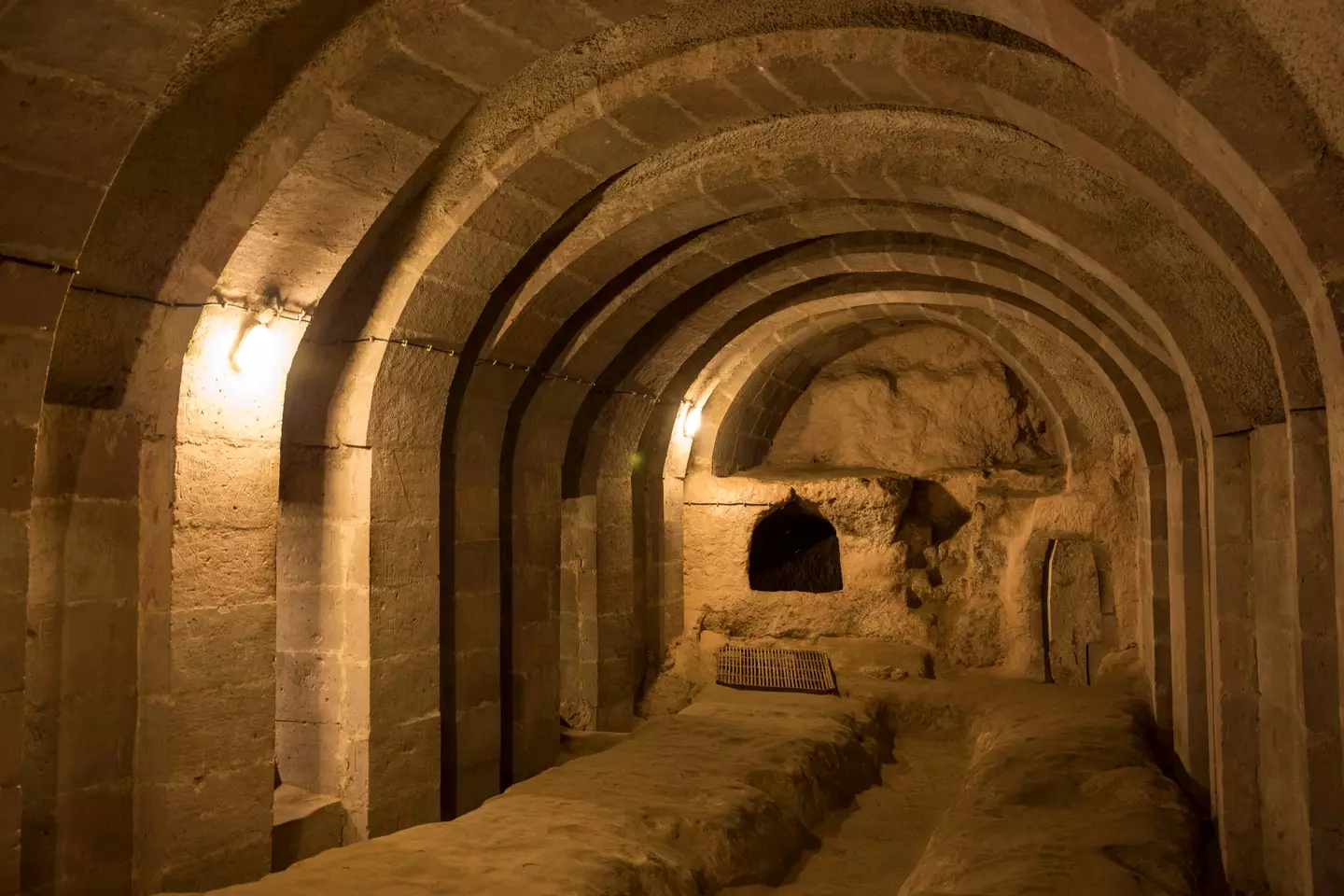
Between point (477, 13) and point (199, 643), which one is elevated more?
point (477, 13)

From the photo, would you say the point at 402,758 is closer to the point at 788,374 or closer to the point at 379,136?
the point at 379,136

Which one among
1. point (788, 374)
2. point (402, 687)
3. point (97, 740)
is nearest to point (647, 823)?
point (402, 687)

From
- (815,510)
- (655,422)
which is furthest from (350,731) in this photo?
(815,510)

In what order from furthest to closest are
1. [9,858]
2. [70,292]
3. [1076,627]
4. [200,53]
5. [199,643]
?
[1076,627], [199,643], [70,292], [200,53], [9,858]

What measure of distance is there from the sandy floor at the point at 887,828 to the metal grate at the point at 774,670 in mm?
1061

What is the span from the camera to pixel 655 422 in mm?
10227

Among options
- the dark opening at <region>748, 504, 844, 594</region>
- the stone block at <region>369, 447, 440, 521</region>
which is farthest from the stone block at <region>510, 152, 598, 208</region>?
the dark opening at <region>748, 504, 844, 594</region>

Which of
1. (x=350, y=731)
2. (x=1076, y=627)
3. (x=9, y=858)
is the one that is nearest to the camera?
(x=9, y=858)

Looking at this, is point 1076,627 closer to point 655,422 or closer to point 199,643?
point 655,422

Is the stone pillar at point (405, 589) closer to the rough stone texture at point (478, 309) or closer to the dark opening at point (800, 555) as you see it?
the rough stone texture at point (478, 309)

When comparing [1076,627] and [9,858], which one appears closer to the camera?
[9,858]

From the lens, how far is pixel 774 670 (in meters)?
10.4

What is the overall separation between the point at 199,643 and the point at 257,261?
6.30 feet

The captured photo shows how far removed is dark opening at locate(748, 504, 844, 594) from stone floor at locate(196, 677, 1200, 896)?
359 centimetres
